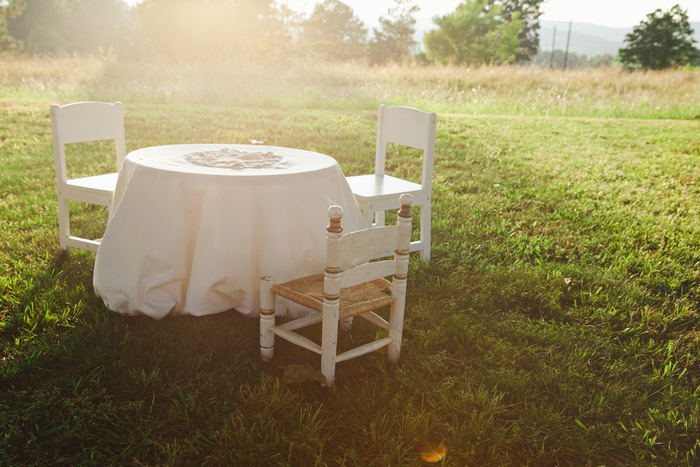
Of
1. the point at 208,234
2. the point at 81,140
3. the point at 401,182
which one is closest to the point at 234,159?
the point at 208,234

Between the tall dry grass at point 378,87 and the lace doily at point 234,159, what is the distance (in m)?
7.91

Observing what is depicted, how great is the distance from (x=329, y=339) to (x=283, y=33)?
3248cm

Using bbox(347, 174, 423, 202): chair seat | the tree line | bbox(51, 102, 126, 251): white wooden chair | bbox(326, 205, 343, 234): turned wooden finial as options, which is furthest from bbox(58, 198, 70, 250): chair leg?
the tree line

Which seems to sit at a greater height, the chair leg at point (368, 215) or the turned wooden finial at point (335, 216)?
the turned wooden finial at point (335, 216)

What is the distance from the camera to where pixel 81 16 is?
1634 inches

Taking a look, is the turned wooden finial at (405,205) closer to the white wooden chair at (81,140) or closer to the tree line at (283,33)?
the white wooden chair at (81,140)

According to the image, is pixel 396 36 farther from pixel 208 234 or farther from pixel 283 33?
pixel 208 234

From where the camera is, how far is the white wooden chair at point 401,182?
3.74 m

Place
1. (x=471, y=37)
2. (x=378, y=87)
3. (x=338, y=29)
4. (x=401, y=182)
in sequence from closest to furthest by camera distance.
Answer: (x=401, y=182), (x=378, y=87), (x=471, y=37), (x=338, y=29)

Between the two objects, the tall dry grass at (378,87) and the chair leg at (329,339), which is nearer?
the chair leg at (329,339)

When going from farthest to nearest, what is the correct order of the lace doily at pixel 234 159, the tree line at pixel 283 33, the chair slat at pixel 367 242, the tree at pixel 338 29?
the tree at pixel 338 29
the tree line at pixel 283 33
the lace doily at pixel 234 159
the chair slat at pixel 367 242

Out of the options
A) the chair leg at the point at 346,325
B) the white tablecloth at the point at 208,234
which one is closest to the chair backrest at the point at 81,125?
the white tablecloth at the point at 208,234

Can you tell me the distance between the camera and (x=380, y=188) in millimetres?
3941

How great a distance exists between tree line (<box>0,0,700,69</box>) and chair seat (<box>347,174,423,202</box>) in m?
18.8
